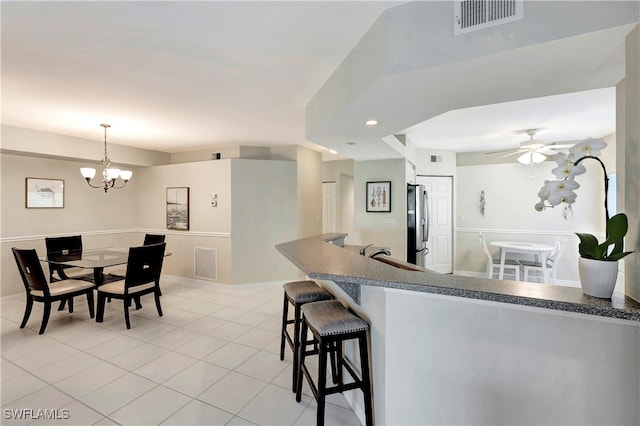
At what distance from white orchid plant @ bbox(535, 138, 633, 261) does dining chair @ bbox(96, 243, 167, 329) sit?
383cm

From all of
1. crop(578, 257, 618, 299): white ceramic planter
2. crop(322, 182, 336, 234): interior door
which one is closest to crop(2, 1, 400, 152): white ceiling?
crop(578, 257, 618, 299): white ceramic planter

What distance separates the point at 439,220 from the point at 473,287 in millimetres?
4809

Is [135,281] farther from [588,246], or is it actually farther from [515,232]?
[515,232]

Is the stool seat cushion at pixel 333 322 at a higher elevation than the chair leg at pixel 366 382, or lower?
higher

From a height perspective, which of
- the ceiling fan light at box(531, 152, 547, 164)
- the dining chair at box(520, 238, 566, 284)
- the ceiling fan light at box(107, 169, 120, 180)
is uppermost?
the ceiling fan light at box(531, 152, 547, 164)

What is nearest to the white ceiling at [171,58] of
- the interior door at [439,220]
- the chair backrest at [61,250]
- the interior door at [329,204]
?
the chair backrest at [61,250]

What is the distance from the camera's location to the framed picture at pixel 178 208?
17.7ft

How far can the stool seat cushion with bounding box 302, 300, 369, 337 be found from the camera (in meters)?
1.70

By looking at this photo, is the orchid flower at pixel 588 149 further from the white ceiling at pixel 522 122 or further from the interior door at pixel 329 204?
the interior door at pixel 329 204

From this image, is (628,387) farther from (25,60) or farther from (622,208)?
(25,60)

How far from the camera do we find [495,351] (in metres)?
1.38

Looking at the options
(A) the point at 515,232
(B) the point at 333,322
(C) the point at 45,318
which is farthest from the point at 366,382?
(A) the point at 515,232

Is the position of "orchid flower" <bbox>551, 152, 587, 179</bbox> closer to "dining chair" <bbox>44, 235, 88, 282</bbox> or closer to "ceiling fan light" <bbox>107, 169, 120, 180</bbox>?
"ceiling fan light" <bbox>107, 169, 120, 180</bbox>

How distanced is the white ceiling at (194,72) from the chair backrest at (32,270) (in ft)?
5.30
